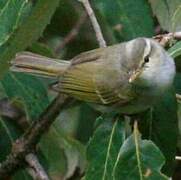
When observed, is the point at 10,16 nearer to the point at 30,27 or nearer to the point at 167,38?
the point at 30,27

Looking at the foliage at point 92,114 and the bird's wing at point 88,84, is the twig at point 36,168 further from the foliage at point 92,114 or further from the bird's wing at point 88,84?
Answer: the bird's wing at point 88,84

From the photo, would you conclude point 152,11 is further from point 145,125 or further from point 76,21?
point 76,21

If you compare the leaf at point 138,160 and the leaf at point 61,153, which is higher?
the leaf at point 138,160

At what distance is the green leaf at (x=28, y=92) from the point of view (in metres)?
2.38

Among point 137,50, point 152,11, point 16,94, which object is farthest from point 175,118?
point 16,94

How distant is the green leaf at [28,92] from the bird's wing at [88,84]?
0.35ft

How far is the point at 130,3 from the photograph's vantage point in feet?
7.57

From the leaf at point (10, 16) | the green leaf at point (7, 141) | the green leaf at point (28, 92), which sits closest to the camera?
the leaf at point (10, 16)

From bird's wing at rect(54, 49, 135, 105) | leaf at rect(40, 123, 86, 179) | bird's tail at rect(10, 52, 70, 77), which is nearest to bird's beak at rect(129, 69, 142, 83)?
bird's wing at rect(54, 49, 135, 105)

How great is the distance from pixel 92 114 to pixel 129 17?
77 cm

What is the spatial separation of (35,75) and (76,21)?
0.64m

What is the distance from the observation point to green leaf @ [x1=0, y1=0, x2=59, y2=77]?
1.93 m

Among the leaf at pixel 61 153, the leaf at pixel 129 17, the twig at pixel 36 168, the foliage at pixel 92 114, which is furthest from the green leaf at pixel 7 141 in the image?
the leaf at pixel 129 17

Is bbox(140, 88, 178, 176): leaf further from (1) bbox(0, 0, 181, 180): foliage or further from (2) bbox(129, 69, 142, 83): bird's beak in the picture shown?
(2) bbox(129, 69, 142, 83): bird's beak
